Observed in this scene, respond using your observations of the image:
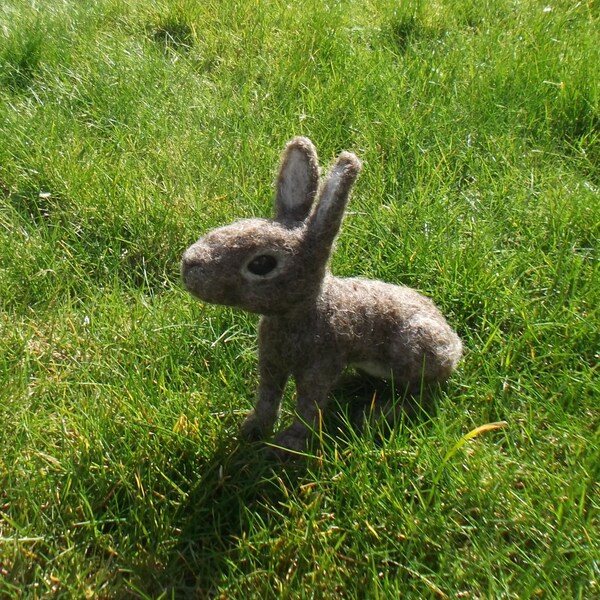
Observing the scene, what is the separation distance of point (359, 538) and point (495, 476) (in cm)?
38

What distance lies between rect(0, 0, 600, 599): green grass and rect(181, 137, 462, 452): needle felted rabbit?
6.1 inches

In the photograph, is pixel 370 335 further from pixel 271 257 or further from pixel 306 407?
pixel 271 257

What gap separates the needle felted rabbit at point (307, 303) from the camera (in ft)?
5.79

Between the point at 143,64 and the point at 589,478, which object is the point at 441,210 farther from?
the point at 143,64

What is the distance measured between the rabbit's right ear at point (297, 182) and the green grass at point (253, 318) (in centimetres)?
58

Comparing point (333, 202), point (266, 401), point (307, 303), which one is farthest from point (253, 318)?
point (333, 202)

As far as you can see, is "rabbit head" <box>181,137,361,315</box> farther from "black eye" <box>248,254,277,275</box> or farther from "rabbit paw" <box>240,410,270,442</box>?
"rabbit paw" <box>240,410,270,442</box>

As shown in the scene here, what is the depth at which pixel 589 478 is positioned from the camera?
74.6 inches

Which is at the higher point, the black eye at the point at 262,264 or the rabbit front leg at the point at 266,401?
the black eye at the point at 262,264

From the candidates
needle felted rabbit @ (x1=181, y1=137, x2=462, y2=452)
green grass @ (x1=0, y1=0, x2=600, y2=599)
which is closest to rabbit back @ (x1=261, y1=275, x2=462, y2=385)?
needle felted rabbit @ (x1=181, y1=137, x2=462, y2=452)

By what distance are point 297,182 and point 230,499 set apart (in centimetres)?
84

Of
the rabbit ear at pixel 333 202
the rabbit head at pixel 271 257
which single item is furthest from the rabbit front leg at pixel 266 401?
the rabbit ear at pixel 333 202

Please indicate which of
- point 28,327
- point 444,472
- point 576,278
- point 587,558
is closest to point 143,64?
point 28,327

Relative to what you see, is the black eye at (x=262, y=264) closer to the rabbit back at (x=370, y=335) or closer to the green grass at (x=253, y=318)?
the rabbit back at (x=370, y=335)
